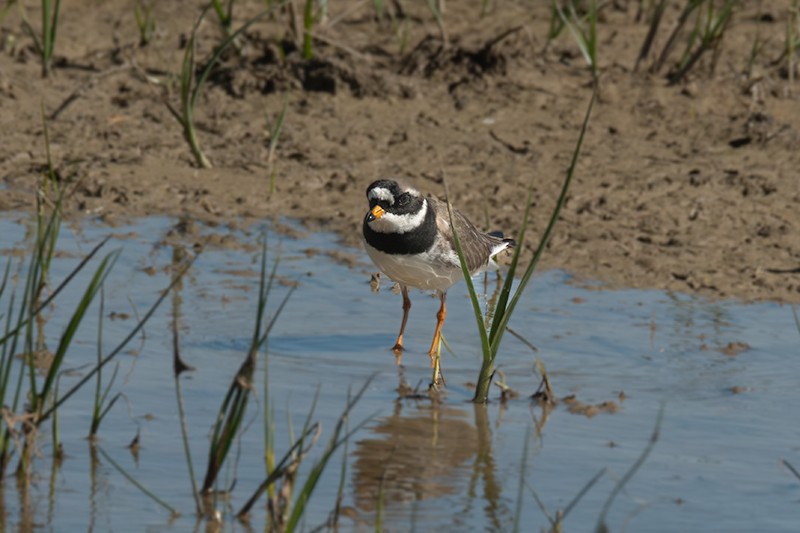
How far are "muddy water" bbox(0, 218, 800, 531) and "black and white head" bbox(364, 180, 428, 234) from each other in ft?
1.83

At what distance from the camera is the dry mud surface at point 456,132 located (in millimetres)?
6984

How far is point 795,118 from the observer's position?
8391 millimetres

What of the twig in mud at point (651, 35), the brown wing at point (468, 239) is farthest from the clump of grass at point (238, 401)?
the twig in mud at point (651, 35)

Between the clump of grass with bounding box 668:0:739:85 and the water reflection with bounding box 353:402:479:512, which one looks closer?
the water reflection with bounding box 353:402:479:512

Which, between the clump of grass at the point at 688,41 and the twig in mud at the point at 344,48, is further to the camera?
the twig in mud at the point at 344,48

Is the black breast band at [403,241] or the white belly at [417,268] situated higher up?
the black breast band at [403,241]

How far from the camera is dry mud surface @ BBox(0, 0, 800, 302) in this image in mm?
6984

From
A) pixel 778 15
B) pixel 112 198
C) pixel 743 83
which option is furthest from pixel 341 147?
pixel 778 15

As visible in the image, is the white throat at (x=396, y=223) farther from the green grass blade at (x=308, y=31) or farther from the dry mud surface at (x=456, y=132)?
the green grass blade at (x=308, y=31)

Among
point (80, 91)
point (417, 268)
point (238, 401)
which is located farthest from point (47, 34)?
point (238, 401)

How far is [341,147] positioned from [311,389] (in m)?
4.15

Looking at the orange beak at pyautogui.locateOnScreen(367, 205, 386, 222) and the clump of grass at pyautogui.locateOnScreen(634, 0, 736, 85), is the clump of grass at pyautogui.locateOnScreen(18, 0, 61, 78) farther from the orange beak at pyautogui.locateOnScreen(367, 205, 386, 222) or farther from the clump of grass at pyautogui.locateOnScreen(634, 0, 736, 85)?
the clump of grass at pyautogui.locateOnScreen(634, 0, 736, 85)

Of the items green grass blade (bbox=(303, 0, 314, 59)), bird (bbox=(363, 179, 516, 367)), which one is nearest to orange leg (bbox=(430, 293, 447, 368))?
bird (bbox=(363, 179, 516, 367))

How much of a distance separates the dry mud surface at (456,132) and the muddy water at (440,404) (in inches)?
29.7
